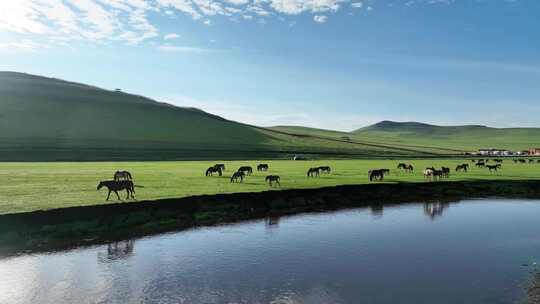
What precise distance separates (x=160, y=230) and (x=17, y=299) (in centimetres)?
1094

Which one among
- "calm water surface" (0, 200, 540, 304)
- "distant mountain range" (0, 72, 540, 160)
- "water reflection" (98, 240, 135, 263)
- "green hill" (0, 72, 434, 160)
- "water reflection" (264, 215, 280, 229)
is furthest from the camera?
"distant mountain range" (0, 72, 540, 160)

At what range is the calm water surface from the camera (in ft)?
48.6

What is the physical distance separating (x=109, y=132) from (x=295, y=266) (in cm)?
9211

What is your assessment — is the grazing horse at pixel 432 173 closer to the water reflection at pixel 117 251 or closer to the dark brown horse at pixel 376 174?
the dark brown horse at pixel 376 174

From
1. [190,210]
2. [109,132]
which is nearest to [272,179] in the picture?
[190,210]

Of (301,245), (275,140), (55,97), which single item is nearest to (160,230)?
(301,245)

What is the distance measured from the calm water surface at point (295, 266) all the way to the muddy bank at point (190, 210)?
2.29 metres

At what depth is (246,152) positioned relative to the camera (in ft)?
315

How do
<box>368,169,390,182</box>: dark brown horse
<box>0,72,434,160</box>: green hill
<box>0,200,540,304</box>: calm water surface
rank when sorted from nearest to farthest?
<box>0,200,540,304</box>: calm water surface < <box>368,169,390,182</box>: dark brown horse < <box>0,72,434,160</box>: green hill

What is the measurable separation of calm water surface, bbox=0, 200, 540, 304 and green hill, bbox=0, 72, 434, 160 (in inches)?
2406

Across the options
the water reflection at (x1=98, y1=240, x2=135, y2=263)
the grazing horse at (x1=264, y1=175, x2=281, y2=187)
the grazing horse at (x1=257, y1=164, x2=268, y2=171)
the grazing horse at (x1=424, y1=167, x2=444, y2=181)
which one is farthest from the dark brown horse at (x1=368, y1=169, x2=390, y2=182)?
the water reflection at (x1=98, y1=240, x2=135, y2=263)

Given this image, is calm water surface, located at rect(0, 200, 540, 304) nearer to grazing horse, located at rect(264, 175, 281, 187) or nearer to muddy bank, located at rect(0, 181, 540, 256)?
muddy bank, located at rect(0, 181, 540, 256)

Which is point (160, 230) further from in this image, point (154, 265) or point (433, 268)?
point (433, 268)

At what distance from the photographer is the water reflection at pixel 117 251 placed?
63.2 feet
